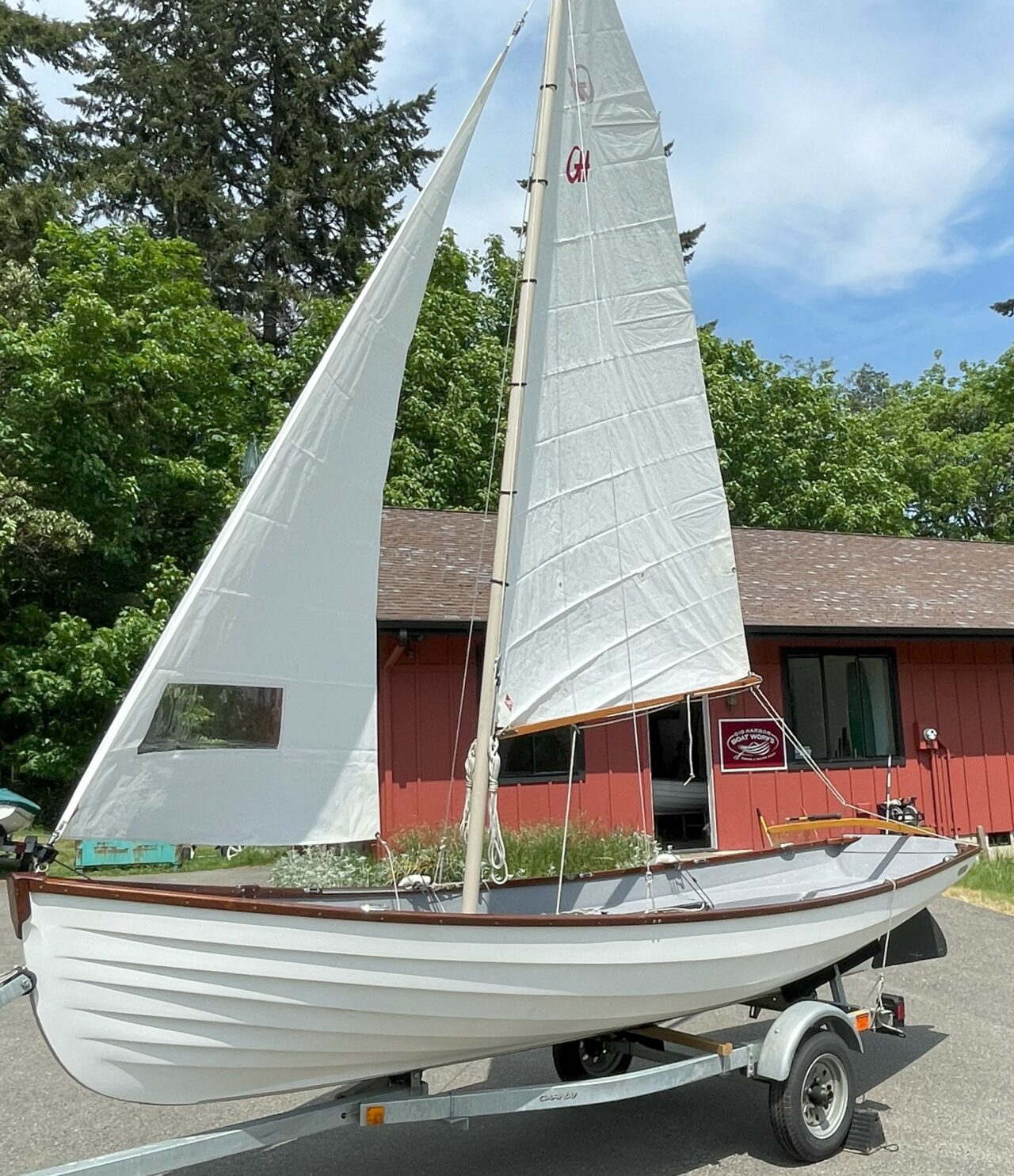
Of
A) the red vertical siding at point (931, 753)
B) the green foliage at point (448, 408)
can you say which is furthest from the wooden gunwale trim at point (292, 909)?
the green foliage at point (448, 408)

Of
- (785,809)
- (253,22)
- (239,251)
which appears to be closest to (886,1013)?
(785,809)

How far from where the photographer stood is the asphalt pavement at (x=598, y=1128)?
16.5 ft

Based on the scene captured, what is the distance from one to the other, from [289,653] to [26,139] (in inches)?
1170

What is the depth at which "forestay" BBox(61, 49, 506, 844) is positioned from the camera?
4.04 meters

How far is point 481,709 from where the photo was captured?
524 cm

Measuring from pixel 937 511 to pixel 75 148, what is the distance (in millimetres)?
28642

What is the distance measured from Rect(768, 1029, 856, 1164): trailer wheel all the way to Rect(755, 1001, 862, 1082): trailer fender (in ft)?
0.20

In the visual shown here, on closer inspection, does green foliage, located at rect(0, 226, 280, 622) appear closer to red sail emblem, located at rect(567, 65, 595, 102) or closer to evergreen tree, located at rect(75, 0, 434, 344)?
evergreen tree, located at rect(75, 0, 434, 344)

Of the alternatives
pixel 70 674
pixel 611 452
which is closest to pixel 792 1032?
pixel 611 452

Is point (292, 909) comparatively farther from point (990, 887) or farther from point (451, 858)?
point (990, 887)

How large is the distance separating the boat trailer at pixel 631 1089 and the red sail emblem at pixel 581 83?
514cm

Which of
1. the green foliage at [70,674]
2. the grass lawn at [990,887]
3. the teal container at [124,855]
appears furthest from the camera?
the green foliage at [70,674]

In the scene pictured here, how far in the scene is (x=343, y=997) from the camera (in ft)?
12.7

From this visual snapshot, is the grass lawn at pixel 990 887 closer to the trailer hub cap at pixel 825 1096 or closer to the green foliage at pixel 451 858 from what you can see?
the green foliage at pixel 451 858
